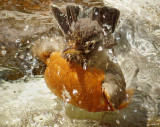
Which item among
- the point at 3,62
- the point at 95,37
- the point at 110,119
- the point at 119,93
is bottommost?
the point at 110,119

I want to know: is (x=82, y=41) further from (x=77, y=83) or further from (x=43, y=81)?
(x=43, y=81)

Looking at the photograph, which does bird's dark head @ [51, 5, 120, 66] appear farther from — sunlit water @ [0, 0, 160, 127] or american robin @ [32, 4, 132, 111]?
sunlit water @ [0, 0, 160, 127]

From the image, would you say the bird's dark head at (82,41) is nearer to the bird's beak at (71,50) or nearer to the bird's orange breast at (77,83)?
the bird's beak at (71,50)

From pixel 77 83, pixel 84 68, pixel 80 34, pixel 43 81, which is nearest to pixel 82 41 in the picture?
pixel 80 34

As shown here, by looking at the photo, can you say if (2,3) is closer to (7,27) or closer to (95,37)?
(7,27)

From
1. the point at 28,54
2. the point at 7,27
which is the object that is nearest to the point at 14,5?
the point at 7,27

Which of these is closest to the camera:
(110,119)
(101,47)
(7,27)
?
(101,47)
